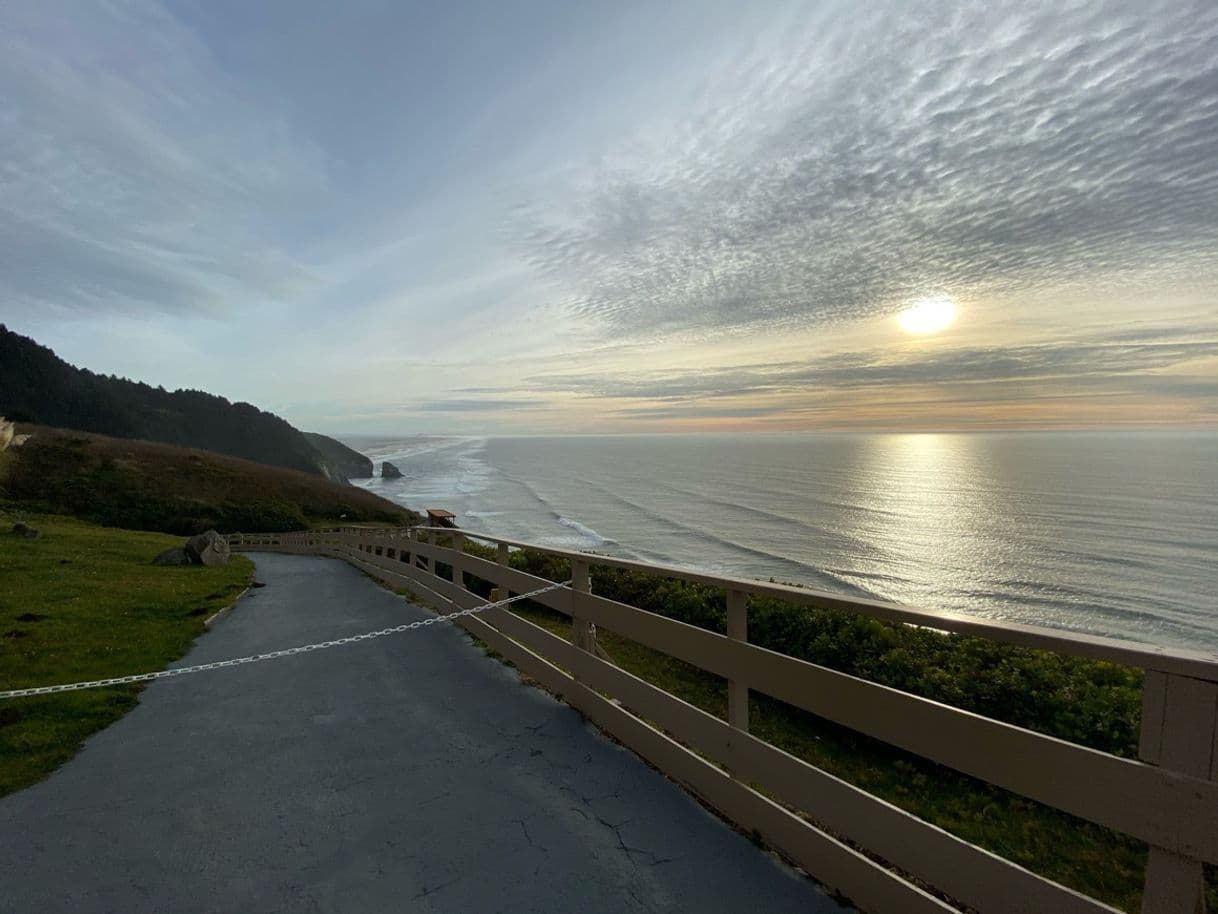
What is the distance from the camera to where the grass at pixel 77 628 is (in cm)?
538

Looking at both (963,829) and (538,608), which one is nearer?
(963,829)

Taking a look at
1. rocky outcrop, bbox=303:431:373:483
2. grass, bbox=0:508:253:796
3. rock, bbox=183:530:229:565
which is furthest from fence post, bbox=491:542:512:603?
rocky outcrop, bbox=303:431:373:483

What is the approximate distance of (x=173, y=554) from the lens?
19.2m

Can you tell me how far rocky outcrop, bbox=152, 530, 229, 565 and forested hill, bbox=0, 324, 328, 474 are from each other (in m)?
59.3

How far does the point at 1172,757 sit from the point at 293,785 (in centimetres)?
443

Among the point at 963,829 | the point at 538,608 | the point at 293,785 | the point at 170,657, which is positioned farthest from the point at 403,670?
the point at 538,608

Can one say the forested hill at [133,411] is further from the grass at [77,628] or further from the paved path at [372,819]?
the paved path at [372,819]

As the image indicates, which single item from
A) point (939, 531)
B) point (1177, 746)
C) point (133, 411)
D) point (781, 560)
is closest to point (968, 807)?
point (1177, 746)

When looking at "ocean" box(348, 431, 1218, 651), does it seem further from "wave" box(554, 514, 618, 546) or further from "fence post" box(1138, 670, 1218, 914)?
"fence post" box(1138, 670, 1218, 914)

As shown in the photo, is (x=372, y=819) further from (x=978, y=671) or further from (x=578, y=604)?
(x=978, y=671)

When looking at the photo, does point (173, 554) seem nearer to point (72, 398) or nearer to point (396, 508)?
point (396, 508)

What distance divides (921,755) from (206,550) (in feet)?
69.2

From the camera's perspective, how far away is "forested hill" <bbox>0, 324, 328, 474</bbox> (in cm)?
8250

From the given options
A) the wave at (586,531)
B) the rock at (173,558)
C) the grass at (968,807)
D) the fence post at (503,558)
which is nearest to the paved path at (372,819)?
the fence post at (503,558)
